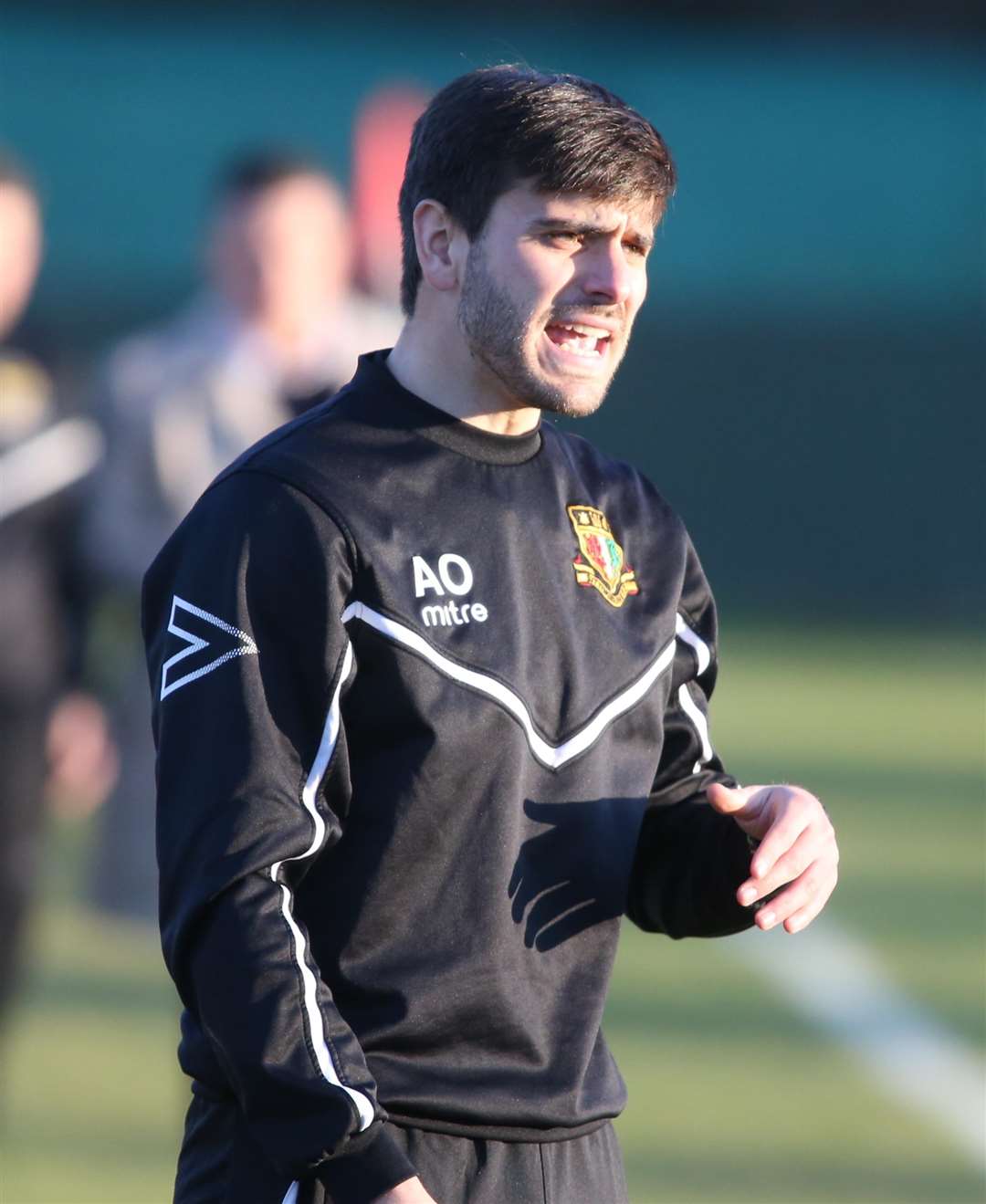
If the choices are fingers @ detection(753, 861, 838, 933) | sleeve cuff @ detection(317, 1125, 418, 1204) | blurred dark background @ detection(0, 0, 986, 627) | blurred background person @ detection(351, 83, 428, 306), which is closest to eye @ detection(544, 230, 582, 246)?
fingers @ detection(753, 861, 838, 933)

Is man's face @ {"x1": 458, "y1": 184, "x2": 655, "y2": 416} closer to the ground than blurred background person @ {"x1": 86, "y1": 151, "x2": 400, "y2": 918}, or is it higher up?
higher up

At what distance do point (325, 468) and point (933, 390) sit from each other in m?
17.3

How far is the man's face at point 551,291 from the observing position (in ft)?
9.20

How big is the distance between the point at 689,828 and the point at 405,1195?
2.49 ft

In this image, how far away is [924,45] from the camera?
20391mm

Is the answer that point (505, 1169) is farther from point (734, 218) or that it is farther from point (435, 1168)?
point (734, 218)

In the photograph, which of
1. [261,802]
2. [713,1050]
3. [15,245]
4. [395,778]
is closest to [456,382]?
[395,778]

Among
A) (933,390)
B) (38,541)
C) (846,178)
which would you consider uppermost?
(38,541)

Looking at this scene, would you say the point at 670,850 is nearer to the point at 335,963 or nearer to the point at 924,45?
the point at 335,963

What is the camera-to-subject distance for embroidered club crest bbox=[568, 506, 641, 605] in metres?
2.95

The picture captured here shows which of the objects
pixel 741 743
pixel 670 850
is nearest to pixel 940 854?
pixel 741 743

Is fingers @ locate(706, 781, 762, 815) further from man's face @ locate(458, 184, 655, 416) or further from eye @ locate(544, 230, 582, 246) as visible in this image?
eye @ locate(544, 230, 582, 246)

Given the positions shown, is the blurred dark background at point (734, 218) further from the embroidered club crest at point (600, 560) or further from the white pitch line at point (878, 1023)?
the embroidered club crest at point (600, 560)

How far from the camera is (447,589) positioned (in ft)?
9.11
